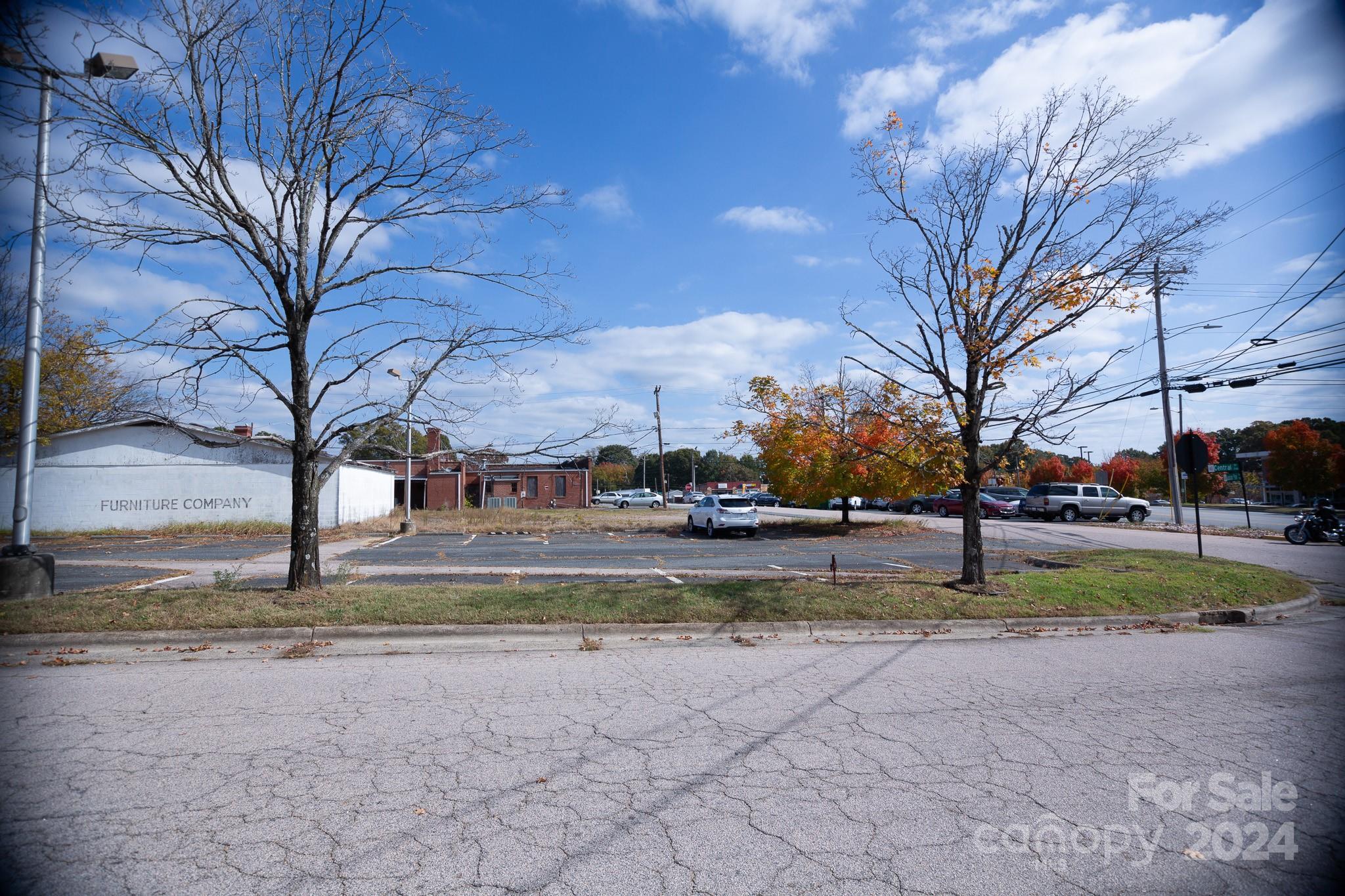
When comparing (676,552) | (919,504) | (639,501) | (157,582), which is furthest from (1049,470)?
(157,582)

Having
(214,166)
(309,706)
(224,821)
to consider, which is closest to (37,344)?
(214,166)

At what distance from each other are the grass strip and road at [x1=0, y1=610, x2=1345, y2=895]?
1801 mm

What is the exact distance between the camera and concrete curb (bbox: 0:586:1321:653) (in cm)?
834

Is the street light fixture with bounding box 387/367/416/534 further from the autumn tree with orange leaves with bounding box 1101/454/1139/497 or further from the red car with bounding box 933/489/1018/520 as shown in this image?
the autumn tree with orange leaves with bounding box 1101/454/1139/497

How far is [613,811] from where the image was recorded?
4039 mm

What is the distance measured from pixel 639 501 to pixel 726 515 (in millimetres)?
34941

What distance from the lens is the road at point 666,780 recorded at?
3.45 metres

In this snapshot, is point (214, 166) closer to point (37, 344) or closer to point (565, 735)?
point (37, 344)

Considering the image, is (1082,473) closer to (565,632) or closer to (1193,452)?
(1193,452)

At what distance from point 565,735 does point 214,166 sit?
9.30 metres

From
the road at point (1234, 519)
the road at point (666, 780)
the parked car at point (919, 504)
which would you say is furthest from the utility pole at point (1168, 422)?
the road at point (666, 780)

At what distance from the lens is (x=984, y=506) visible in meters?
43.0

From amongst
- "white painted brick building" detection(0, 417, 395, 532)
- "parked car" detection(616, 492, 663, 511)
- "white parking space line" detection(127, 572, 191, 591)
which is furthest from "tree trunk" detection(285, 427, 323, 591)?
"parked car" detection(616, 492, 663, 511)

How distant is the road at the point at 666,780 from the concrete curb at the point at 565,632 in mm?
1200
